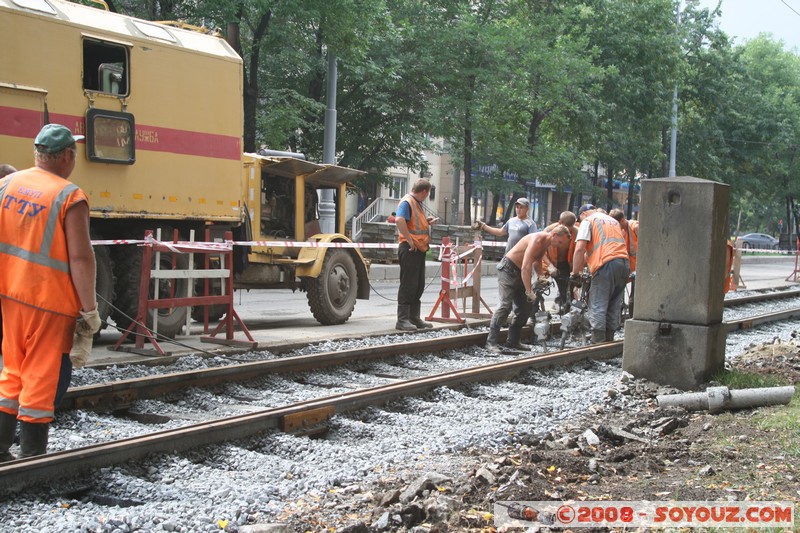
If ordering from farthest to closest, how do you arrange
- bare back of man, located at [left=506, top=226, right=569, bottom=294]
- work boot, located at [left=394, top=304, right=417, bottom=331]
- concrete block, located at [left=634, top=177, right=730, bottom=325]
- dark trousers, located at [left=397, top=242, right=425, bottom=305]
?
work boot, located at [left=394, top=304, right=417, bottom=331] < dark trousers, located at [left=397, top=242, right=425, bottom=305] < bare back of man, located at [left=506, top=226, right=569, bottom=294] < concrete block, located at [left=634, top=177, right=730, bottom=325]

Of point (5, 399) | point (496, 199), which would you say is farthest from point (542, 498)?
point (496, 199)

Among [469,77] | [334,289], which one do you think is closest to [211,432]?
[334,289]

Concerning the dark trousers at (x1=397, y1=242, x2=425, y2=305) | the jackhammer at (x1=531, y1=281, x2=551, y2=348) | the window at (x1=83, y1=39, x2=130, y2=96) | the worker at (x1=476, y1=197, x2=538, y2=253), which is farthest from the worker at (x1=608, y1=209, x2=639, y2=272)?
the window at (x1=83, y1=39, x2=130, y2=96)

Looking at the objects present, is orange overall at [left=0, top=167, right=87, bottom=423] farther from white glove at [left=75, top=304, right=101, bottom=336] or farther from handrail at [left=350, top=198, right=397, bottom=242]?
handrail at [left=350, top=198, right=397, bottom=242]

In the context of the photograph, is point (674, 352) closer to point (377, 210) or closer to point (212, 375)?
point (212, 375)

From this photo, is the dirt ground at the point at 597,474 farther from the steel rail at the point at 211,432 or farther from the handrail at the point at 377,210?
the handrail at the point at 377,210

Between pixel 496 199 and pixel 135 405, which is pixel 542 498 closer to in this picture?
pixel 135 405

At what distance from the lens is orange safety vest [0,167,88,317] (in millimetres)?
4895

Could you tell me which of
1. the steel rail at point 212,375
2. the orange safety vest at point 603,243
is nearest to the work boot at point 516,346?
the steel rail at point 212,375

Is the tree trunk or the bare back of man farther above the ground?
the tree trunk

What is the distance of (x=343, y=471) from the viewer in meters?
5.44

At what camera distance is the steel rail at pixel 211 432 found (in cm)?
489

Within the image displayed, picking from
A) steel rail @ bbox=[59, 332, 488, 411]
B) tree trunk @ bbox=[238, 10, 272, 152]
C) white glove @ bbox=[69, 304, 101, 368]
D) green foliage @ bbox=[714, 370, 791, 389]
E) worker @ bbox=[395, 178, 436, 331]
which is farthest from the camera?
tree trunk @ bbox=[238, 10, 272, 152]

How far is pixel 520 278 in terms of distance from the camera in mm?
11031
